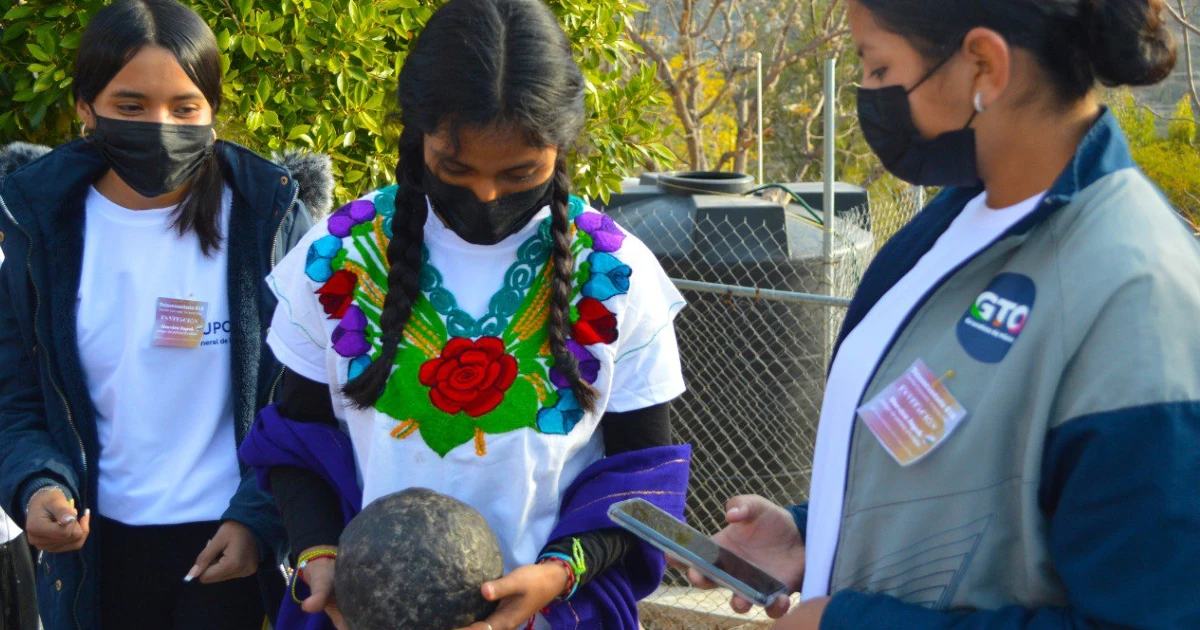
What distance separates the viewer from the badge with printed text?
1.35 metres

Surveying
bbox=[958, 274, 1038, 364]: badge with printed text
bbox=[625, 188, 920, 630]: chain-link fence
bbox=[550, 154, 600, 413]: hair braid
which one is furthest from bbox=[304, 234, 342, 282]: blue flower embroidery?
bbox=[625, 188, 920, 630]: chain-link fence

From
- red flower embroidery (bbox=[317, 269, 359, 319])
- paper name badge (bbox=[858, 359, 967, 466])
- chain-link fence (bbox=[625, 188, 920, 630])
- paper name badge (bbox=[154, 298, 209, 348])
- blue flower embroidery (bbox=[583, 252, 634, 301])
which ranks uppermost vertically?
paper name badge (bbox=[858, 359, 967, 466])

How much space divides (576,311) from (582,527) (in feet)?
1.31

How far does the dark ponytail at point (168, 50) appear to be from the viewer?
270cm

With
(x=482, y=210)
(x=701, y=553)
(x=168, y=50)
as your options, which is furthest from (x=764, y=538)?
(x=168, y=50)

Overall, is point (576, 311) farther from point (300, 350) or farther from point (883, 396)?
point (883, 396)

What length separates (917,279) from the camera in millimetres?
1639

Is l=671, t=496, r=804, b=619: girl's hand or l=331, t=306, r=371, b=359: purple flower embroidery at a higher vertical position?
l=331, t=306, r=371, b=359: purple flower embroidery

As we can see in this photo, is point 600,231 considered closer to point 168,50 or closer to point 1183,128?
point 168,50

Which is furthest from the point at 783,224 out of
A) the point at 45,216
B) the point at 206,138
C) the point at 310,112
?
the point at 45,216

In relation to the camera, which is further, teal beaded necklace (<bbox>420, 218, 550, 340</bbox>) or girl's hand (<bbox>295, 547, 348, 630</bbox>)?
teal beaded necklace (<bbox>420, 218, 550, 340</bbox>)

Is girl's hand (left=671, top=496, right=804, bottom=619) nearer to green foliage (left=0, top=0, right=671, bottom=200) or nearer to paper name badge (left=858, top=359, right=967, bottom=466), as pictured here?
paper name badge (left=858, top=359, right=967, bottom=466)

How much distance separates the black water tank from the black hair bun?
3693 millimetres

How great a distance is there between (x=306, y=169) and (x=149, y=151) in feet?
1.32
